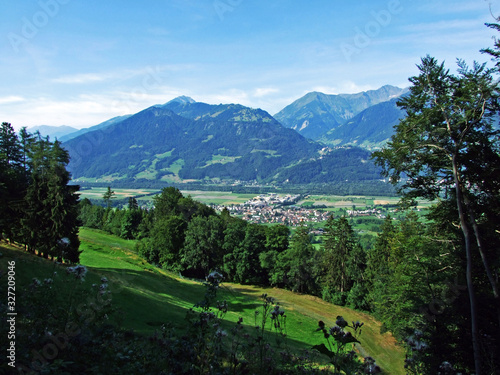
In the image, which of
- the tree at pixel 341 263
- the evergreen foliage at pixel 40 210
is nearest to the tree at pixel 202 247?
the tree at pixel 341 263

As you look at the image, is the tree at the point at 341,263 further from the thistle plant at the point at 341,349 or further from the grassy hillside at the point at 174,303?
the thistle plant at the point at 341,349

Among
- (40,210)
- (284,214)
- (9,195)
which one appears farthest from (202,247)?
(284,214)

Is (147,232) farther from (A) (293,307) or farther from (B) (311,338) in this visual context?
(B) (311,338)

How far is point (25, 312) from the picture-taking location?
4.79 metres

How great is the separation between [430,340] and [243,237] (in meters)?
40.0

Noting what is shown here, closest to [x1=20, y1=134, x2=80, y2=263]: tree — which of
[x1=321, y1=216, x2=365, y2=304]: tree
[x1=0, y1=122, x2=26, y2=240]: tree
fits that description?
[x1=0, y1=122, x2=26, y2=240]: tree

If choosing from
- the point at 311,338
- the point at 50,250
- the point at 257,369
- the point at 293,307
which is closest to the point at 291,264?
the point at 293,307

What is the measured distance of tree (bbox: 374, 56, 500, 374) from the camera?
11906 millimetres

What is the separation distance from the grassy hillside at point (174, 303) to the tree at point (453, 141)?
10.4 m

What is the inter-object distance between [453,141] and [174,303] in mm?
20045

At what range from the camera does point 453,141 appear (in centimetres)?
1289

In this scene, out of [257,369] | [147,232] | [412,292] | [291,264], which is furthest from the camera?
[147,232]

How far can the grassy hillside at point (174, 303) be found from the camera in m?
15.4

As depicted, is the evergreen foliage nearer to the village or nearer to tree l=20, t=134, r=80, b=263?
tree l=20, t=134, r=80, b=263
